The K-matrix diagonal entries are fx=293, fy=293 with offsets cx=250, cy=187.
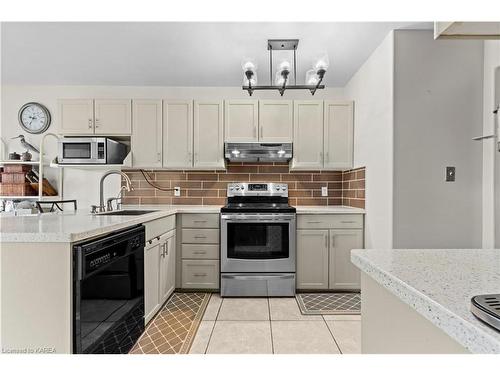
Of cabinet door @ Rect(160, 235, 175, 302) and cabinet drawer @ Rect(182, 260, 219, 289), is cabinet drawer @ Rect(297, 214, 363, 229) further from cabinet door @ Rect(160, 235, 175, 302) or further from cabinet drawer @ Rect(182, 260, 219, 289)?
cabinet door @ Rect(160, 235, 175, 302)

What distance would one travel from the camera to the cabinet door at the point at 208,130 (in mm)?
3287

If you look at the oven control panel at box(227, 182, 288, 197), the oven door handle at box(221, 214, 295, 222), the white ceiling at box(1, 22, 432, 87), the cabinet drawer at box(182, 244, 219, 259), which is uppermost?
the white ceiling at box(1, 22, 432, 87)

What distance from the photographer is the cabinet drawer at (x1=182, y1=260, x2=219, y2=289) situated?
3010mm

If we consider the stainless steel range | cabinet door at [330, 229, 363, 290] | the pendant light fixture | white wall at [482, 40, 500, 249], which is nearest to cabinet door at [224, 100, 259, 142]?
the pendant light fixture

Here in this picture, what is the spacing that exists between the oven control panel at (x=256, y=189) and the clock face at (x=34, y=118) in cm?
243

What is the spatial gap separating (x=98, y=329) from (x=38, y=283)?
408mm

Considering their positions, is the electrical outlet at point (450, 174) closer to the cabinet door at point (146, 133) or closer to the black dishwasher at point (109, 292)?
the black dishwasher at point (109, 292)

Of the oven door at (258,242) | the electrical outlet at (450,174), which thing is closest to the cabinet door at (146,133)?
the oven door at (258,242)

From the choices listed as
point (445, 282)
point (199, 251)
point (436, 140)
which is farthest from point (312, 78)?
point (445, 282)

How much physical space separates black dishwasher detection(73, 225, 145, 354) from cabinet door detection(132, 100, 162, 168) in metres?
1.44

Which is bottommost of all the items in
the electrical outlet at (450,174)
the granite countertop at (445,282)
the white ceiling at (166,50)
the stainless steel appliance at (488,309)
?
the granite countertop at (445,282)

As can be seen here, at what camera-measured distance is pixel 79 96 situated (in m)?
3.61

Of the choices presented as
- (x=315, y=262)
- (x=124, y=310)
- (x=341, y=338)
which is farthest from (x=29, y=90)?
(x=341, y=338)

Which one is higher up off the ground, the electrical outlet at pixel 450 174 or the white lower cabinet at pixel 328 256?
the electrical outlet at pixel 450 174
